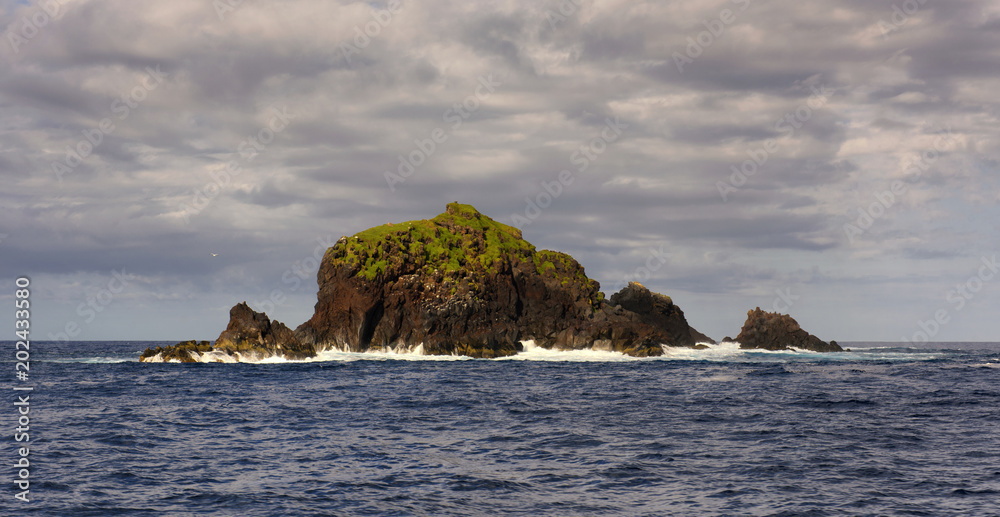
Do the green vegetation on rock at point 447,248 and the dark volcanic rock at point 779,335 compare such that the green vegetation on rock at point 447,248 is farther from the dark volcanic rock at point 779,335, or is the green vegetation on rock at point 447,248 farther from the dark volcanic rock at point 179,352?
the dark volcanic rock at point 779,335

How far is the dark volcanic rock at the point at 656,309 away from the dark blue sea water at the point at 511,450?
82819 mm

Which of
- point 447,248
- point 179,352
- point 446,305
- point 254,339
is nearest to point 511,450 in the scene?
point 254,339

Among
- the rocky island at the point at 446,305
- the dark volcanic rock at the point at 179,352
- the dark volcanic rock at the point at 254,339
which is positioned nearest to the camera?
the dark volcanic rock at the point at 179,352

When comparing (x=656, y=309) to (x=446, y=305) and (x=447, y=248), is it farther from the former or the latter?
(x=446, y=305)

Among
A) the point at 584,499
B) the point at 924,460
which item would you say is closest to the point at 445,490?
the point at 584,499

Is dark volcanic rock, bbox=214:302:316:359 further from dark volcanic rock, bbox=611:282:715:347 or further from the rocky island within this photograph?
dark volcanic rock, bbox=611:282:715:347

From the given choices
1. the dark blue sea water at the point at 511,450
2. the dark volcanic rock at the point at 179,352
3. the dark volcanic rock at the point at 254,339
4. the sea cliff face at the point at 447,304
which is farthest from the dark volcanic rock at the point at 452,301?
the dark blue sea water at the point at 511,450

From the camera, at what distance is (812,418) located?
36531mm

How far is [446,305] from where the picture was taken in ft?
360

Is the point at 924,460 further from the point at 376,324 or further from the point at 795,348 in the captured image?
the point at 795,348

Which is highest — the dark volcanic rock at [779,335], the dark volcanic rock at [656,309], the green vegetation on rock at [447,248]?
the green vegetation on rock at [447,248]

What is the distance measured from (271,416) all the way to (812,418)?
28378 millimetres

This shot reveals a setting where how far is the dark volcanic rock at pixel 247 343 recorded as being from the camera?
9179cm

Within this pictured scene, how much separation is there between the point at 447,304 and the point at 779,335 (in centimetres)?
7389
